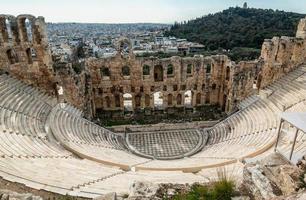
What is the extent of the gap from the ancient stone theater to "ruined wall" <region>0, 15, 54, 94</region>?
2.9 inches

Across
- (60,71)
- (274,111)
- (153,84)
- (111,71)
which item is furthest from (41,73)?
(274,111)

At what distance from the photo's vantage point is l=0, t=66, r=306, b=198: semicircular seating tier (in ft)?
37.1

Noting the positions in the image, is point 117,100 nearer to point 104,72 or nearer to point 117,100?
point 117,100

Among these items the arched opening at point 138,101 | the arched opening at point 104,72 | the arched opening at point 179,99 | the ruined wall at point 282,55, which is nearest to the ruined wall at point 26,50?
the arched opening at point 104,72

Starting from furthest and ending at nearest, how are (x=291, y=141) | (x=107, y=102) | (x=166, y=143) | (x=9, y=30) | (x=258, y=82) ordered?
(x=107, y=102), (x=258, y=82), (x=166, y=143), (x=9, y=30), (x=291, y=141)

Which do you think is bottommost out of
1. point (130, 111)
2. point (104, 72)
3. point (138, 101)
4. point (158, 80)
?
point (130, 111)

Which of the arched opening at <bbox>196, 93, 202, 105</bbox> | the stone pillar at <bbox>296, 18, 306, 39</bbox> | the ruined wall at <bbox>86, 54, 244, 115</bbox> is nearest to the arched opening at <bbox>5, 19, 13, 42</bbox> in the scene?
the ruined wall at <bbox>86, 54, 244, 115</bbox>

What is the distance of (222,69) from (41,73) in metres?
17.5

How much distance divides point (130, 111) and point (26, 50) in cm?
1134

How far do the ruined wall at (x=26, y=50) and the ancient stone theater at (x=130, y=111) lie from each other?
7 centimetres

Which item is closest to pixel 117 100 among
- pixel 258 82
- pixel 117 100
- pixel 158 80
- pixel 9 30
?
pixel 117 100

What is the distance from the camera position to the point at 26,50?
2112cm

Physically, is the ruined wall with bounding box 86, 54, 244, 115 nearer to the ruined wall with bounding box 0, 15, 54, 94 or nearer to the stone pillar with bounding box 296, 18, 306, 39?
the ruined wall with bounding box 0, 15, 54, 94

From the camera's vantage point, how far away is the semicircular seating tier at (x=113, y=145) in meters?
11.3
